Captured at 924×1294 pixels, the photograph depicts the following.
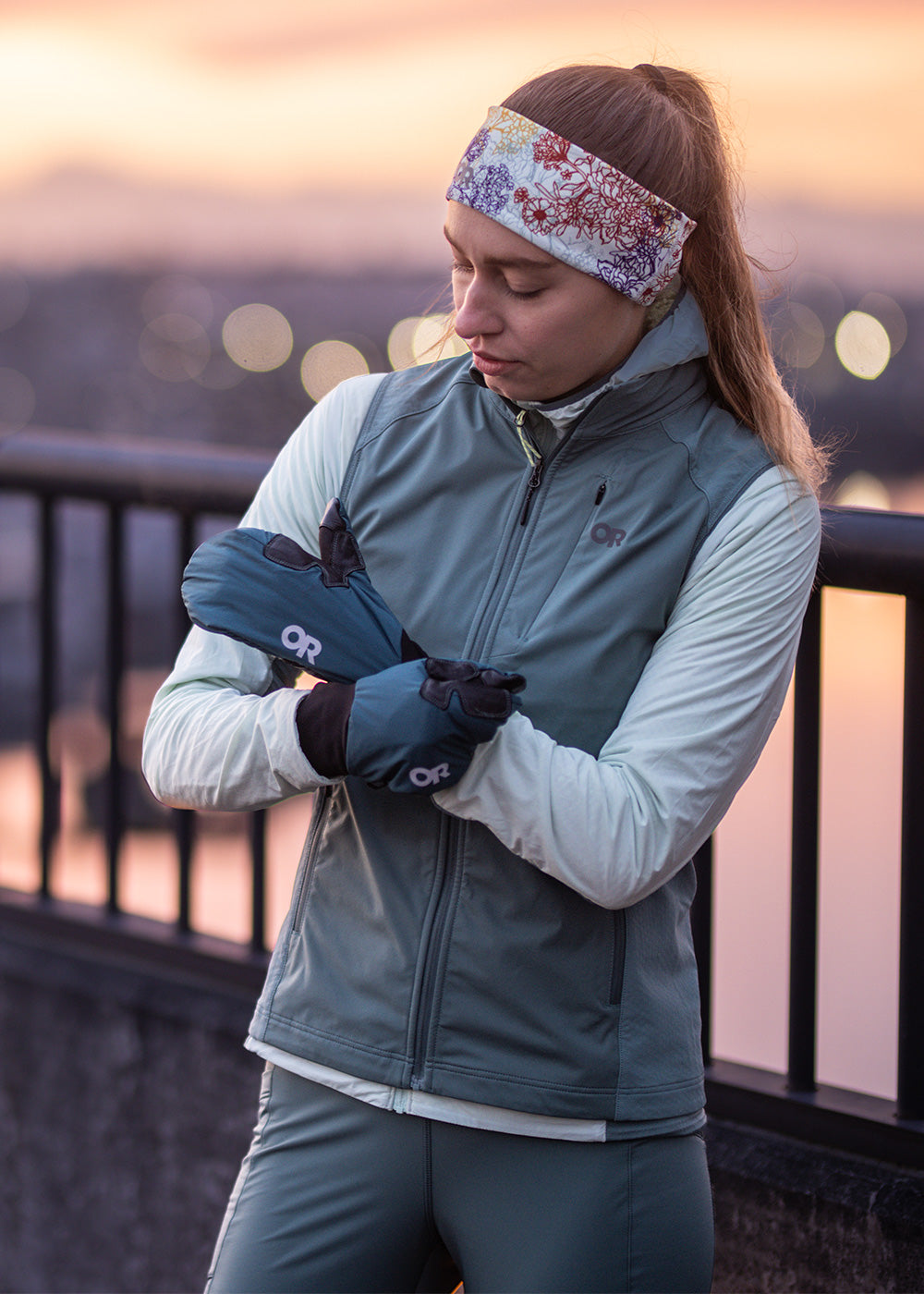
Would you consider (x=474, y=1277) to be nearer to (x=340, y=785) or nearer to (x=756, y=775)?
→ (x=340, y=785)

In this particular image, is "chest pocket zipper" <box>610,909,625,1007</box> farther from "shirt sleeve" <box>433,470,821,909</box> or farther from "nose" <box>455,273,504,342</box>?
"nose" <box>455,273,504,342</box>

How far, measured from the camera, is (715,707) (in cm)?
137

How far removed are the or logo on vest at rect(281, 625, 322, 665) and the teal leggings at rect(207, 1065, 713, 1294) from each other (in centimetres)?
47

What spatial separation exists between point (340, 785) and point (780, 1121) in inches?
42.9

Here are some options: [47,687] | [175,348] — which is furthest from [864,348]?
[175,348]

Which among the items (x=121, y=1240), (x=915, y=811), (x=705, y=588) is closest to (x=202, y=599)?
(x=705, y=588)

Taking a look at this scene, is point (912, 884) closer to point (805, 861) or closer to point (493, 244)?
point (805, 861)

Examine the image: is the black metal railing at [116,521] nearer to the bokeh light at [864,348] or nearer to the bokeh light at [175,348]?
the bokeh light at [864,348]

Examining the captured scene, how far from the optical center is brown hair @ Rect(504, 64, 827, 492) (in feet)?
4.68

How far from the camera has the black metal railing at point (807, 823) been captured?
1978mm

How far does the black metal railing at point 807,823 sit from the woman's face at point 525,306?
0.69 m

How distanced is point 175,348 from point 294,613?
6877cm

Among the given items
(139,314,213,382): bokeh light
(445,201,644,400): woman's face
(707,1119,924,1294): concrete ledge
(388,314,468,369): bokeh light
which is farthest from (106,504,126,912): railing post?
(139,314,213,382): bokeh light

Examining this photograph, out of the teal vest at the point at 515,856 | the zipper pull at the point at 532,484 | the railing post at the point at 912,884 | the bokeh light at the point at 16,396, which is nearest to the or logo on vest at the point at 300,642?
the teal vest at the point at 515,856
